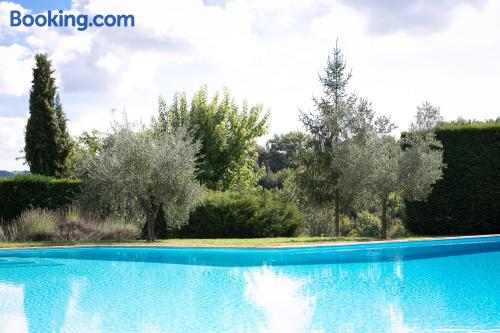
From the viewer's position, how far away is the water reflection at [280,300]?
25.6ft

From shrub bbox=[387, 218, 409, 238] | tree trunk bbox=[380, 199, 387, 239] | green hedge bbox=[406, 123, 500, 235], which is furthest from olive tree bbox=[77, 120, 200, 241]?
green hedge bbox=[406, 123, 500, 235]

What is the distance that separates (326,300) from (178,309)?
8.44 ft

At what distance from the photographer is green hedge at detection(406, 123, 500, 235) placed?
2117 centimetres

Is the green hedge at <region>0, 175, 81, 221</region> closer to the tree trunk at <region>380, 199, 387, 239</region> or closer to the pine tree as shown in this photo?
the pine tree

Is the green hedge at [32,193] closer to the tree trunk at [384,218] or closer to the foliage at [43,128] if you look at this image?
the foliage at [43,128]

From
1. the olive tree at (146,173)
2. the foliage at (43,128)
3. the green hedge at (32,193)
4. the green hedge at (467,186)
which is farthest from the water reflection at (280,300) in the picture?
the foliage at (43,128)

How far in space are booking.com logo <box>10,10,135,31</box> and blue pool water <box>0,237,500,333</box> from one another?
23.8 ft

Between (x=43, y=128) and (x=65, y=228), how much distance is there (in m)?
11.1

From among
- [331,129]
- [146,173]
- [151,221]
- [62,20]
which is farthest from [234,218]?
[62,20]

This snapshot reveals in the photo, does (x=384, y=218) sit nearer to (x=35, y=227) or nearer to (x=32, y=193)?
(x=35, y=227)

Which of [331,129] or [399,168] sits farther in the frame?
[331,129]

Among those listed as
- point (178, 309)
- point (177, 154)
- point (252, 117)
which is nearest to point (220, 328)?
point (178, 309)

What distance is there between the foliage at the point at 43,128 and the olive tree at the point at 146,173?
10.6m

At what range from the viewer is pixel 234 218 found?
21.2 metres
